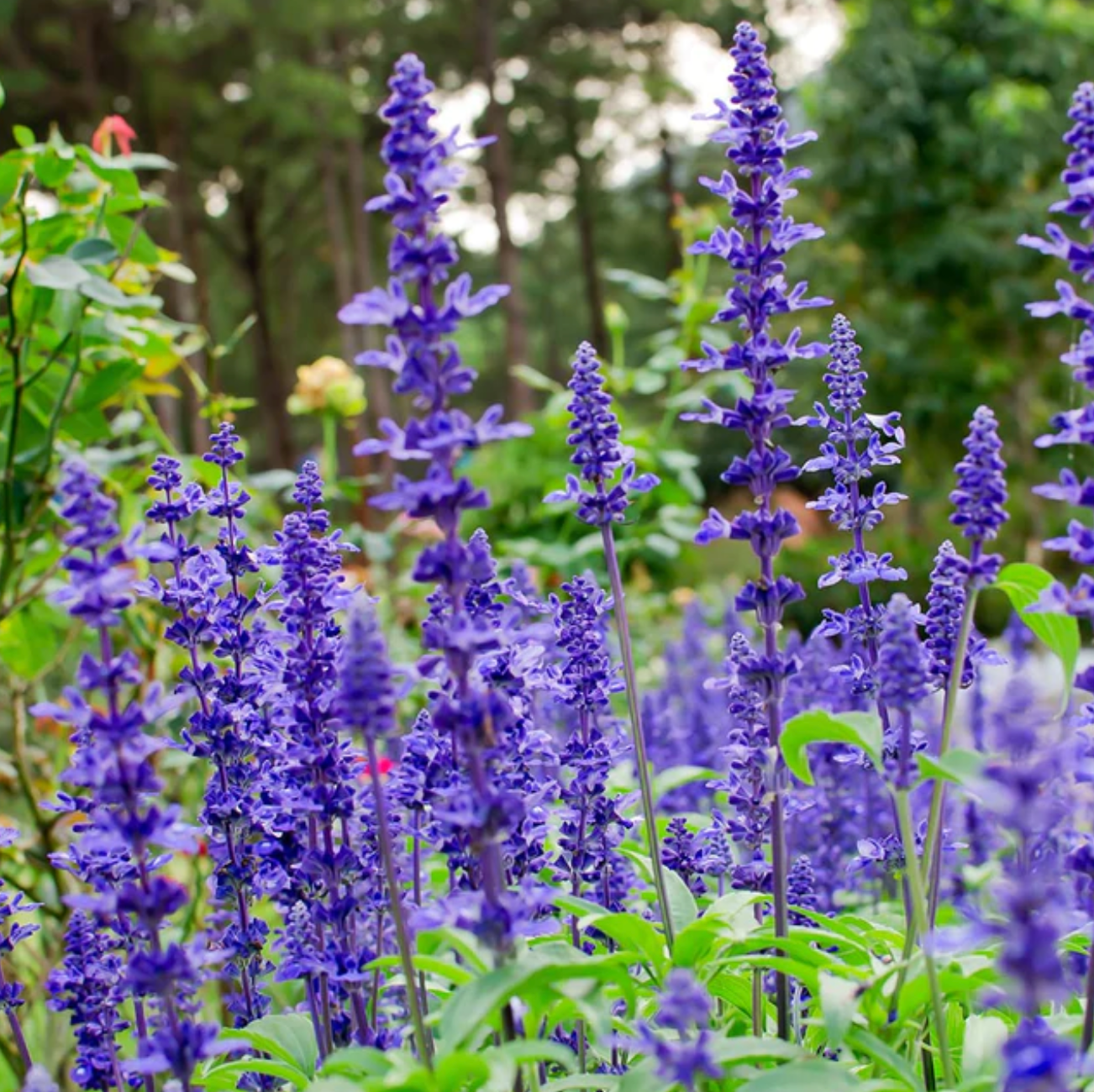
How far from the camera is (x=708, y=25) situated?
91.8ft

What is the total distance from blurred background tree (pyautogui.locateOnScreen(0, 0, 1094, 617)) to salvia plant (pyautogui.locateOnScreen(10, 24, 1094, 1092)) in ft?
30.2

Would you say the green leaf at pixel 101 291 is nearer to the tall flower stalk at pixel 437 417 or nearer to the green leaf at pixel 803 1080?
the tall flower stalk at pixel 437 417

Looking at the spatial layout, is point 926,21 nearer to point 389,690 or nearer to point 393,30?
point 393,30

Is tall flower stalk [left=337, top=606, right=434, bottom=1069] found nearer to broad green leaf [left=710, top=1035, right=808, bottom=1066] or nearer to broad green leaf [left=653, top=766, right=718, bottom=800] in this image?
broad green leaf [left=710, top=1035, right=808, bottom=1066]

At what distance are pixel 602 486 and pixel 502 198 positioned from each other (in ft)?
80.0

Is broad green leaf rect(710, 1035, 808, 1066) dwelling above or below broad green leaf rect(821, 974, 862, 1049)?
below

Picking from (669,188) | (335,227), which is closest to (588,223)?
(669,188)

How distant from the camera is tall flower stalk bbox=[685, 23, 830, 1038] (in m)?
2.07

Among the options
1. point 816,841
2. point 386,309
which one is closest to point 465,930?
point 386,309

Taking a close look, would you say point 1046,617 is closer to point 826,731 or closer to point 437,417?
point 826,731

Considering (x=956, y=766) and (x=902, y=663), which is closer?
(x=956, y=766)

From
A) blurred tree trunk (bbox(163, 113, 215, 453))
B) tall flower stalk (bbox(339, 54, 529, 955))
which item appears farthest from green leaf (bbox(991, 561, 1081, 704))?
blurred tree trunk (bbox(163, 113, 215, 453))

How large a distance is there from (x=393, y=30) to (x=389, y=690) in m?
28.0

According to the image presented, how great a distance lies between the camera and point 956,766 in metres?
1.68
